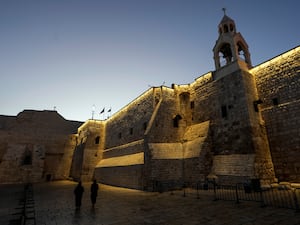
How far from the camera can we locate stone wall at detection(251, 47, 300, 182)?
1115 cm

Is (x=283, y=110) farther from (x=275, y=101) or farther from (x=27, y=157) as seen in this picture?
(x=27, y=157)

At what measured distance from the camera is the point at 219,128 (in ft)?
46.4

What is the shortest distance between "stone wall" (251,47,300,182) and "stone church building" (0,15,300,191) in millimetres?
53

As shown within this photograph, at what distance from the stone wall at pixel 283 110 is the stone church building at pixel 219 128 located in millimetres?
53

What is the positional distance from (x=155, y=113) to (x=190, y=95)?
15.4 feet

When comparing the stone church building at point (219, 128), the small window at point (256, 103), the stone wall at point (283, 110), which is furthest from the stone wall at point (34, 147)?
the stone wall at point (283, 110)

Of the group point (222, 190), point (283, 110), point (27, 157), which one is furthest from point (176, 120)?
point (27, 157)

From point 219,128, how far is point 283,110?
14.4ft

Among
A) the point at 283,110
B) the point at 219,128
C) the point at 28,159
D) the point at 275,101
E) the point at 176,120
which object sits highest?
the point at 275,101

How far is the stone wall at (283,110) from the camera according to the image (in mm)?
11148

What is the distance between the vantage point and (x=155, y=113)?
16.0 metres

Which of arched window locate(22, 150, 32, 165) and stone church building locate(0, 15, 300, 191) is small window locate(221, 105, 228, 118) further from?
arched window locate(22, 150, 32, 165)

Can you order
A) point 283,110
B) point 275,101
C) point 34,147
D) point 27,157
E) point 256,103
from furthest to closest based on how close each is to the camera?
point 27,157, point 34,147, point 256,103, point 275,101, point 283,110

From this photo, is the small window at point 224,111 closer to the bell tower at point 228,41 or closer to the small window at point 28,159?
the bell tower at point 228,41
